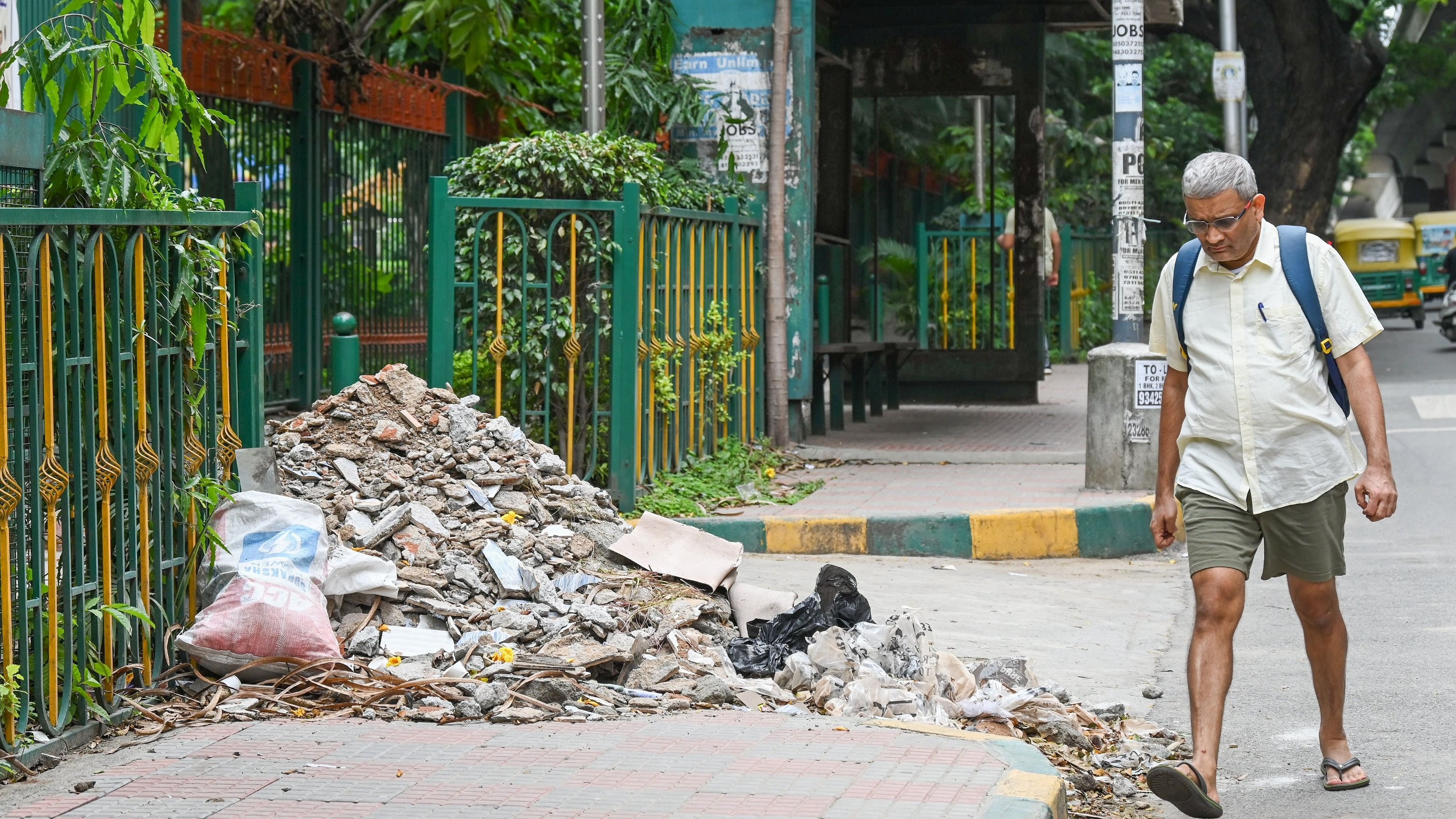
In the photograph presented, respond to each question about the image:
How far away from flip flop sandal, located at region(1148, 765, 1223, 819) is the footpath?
14.4 ft

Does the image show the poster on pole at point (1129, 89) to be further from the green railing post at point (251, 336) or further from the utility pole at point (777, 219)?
the green railing post at point (251, 336)

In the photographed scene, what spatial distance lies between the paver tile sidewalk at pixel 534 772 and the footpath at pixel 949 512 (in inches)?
147

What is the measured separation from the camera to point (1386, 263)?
3183 centimetres

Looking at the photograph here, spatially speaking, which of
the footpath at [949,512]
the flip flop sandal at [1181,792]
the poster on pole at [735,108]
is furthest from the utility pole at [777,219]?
the flip flop sandal at [1181,792]

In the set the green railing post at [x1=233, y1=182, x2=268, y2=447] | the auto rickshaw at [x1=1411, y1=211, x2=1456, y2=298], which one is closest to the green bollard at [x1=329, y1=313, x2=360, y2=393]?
the green railing post at [x1=233, y1=182, x2=268, y2=447]

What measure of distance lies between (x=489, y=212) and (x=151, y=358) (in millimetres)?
3608

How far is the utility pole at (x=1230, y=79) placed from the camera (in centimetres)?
1898

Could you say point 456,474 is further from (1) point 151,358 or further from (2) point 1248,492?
(2) point 1248,492

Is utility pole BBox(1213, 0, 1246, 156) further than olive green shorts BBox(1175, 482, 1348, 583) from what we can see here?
Yes

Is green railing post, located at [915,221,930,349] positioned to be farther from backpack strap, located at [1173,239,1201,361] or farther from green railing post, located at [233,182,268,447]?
backpack strap, located at [1173,239,1201,361]

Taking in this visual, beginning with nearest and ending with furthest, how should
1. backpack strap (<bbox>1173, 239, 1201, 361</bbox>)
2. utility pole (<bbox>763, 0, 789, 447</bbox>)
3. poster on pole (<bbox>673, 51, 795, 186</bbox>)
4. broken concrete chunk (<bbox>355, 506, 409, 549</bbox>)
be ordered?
backpack strap (<bbox>1173, 239, 1201, 361</bbox>) < broken concrete chunk (<bbox>355, 506, 409, 549</bbox>) < utility pole (<bbox>763, 0, 789, 447</bbox>) < poster on pole (<bbox>673, 51, 795, 186</bbox>)

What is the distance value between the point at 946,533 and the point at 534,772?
15.2ft

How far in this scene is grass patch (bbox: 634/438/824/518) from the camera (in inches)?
342

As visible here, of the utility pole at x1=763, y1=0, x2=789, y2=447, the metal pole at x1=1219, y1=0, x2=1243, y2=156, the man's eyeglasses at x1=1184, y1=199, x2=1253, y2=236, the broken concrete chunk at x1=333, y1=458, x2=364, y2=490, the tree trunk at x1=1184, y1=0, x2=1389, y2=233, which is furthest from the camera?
the tree trunk at x1=1184, y1=0, x2=1389, y2=233
